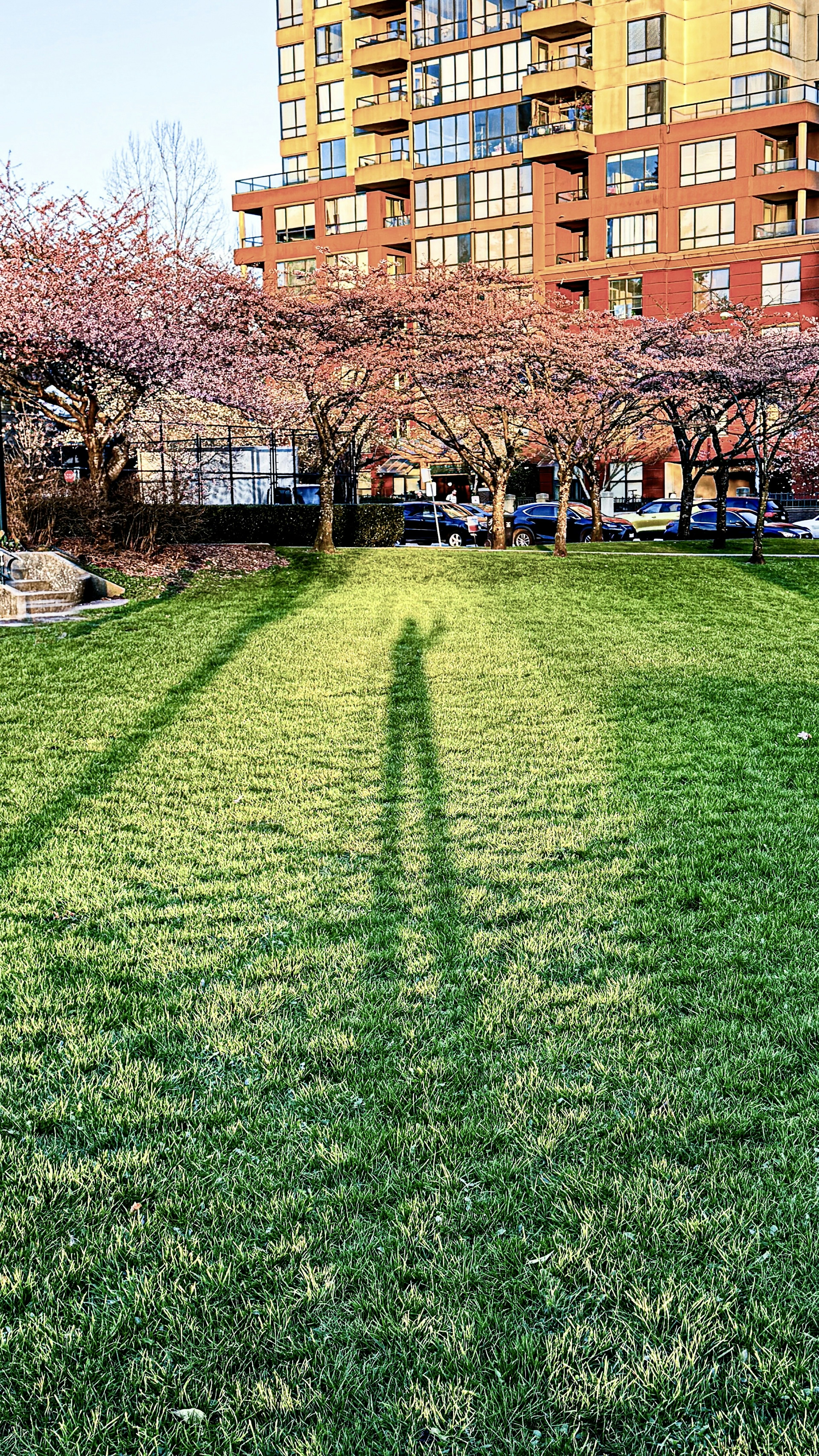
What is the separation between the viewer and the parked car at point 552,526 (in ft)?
128

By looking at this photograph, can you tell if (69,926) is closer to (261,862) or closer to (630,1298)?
(261,862)

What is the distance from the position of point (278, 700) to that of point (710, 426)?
2607 cm

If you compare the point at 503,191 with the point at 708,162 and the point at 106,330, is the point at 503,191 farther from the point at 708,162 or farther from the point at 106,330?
the point at 106,330

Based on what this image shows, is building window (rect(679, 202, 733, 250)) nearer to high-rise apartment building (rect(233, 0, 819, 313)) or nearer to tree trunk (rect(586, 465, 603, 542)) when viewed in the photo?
high-rise apartment building (rect(233, 0, 819, 313))

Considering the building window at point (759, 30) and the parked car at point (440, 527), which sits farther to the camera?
the building window at point (759, 30)

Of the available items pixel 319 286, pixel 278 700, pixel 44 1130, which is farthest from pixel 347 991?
pixel 319 286

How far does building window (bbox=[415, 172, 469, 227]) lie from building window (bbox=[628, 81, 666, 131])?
359 inches

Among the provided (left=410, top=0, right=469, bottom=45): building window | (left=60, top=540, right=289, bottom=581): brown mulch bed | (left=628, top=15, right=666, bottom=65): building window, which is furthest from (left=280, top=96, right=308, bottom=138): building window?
(left=60, top=540, right=289, bottom=581): brown mulch bed

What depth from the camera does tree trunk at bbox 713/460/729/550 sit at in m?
35.1

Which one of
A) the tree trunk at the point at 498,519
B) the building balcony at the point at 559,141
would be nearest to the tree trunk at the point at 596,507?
the tree trunk at the point at 498,519

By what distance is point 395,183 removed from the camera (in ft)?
231

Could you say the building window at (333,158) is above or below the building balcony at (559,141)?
above

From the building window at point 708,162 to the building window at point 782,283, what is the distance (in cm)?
468

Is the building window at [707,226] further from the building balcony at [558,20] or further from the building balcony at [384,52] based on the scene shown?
the building balcony at [384,52]
